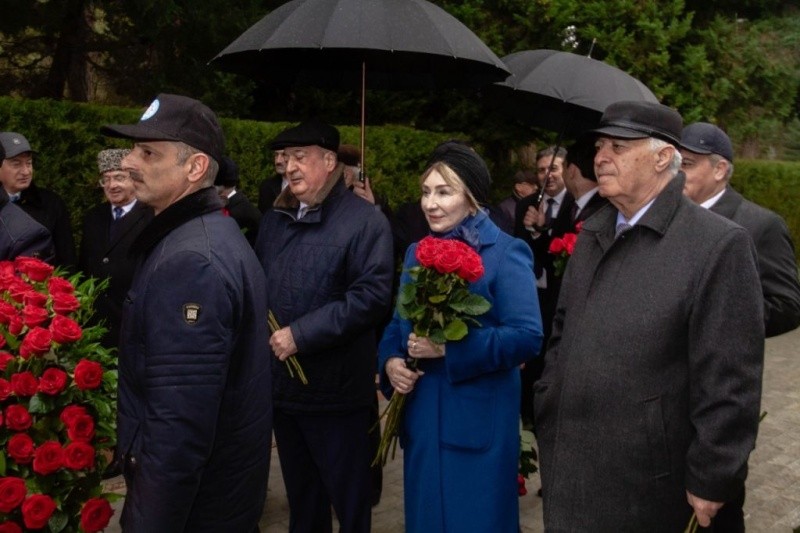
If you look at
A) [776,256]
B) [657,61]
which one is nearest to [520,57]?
[776,256]

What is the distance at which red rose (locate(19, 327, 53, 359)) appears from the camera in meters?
2.89

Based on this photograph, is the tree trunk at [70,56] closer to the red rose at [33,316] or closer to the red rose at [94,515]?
the red rose at [33,316]

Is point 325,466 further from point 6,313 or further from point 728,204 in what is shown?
point 728,204

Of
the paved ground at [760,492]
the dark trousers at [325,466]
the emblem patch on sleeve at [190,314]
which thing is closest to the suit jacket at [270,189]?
the paved ground at [760,492]

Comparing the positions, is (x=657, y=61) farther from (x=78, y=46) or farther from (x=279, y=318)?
(x=279, y=318)

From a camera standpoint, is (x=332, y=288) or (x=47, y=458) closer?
(x=47, y=458)

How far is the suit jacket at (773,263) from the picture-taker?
3912 mm

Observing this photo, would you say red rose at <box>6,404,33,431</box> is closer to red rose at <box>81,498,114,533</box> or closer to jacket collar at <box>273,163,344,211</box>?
red rose at <box>81,498,114,533</box>

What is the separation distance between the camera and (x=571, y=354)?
3.15 m

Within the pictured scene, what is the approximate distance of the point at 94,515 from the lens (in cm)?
289

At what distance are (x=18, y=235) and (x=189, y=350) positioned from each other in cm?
212

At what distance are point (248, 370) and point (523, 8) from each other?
11.3m

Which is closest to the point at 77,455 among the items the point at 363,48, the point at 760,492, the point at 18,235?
the point at 18,235

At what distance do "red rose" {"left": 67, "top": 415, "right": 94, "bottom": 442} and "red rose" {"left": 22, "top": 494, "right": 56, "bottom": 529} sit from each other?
0.21 m
